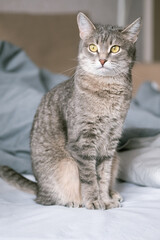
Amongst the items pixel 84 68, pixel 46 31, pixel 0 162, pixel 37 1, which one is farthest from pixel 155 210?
pixel 37 1

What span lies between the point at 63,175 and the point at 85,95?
1.15ft

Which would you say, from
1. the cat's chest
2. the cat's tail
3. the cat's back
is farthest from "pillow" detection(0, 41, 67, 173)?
the cat's chest

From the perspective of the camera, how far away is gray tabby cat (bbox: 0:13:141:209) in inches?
61.7

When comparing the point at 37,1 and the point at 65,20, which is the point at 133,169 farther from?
the point at 37,1

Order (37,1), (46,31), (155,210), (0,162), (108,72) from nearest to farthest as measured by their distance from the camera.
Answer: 1. (155,210)
2. (108,72)
3. (0,162)
4. (46,31)
5. (37,1)

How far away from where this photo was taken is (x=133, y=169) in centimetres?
181

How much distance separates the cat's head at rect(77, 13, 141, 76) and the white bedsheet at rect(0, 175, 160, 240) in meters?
0.55

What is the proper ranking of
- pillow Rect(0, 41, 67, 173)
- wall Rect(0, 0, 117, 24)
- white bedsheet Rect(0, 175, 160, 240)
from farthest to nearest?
1. wall Rect(0, 0, 117, 24)
2. pillow Rect(0, 41, 67, 173)
3. white bedsheet Rect(0, 175, 160, 240)

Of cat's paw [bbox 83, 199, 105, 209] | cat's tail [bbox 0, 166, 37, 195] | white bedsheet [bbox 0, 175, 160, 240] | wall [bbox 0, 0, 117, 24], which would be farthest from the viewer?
wall [bbox 0, 0, 117, 24]

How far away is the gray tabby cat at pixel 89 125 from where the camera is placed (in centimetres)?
157

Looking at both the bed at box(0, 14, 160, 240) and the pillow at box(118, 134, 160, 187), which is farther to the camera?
the pillow at box(118, 134, 160, 187)

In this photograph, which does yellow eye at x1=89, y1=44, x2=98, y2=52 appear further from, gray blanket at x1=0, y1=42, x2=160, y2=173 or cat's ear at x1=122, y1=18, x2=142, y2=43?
gray blanket at x1=0, y1=42, x2=160, y2=173

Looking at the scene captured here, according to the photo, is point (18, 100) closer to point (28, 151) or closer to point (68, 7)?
point (28, 151)

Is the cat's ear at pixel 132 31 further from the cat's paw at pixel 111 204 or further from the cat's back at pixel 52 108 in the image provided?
the cat's paw at pixel 111 204
